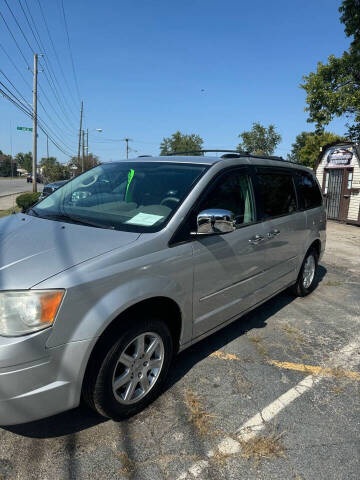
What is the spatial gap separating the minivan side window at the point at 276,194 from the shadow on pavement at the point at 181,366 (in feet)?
4.15

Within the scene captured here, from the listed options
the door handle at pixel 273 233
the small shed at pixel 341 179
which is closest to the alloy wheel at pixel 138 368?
the door handle at pixel 273 233

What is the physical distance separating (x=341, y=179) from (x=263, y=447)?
13.8 m

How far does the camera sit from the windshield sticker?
2.70 m

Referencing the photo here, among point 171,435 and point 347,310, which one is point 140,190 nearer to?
point 171,435

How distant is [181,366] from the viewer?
10.6ft

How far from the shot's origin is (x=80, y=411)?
262 centimetres

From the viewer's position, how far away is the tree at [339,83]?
1448 cm

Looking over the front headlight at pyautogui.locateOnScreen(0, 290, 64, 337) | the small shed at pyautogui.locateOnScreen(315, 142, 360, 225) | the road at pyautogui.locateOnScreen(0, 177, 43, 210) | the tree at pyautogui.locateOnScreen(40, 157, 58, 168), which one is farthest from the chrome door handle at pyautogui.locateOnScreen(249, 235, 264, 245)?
the tree at pyautogui.locateOnScreen(40, 157, 58, 168)

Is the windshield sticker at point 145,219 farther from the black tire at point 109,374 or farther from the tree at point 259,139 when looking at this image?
the tree at point 259,139

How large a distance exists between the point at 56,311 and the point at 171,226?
1026 mm

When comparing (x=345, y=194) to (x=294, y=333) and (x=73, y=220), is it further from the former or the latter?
(x=73, y=220)

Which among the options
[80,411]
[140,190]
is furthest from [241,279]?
[80,411]

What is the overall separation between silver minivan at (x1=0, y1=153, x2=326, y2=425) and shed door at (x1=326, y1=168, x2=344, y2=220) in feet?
37.5

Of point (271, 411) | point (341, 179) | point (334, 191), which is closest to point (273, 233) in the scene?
point (271, 411)
